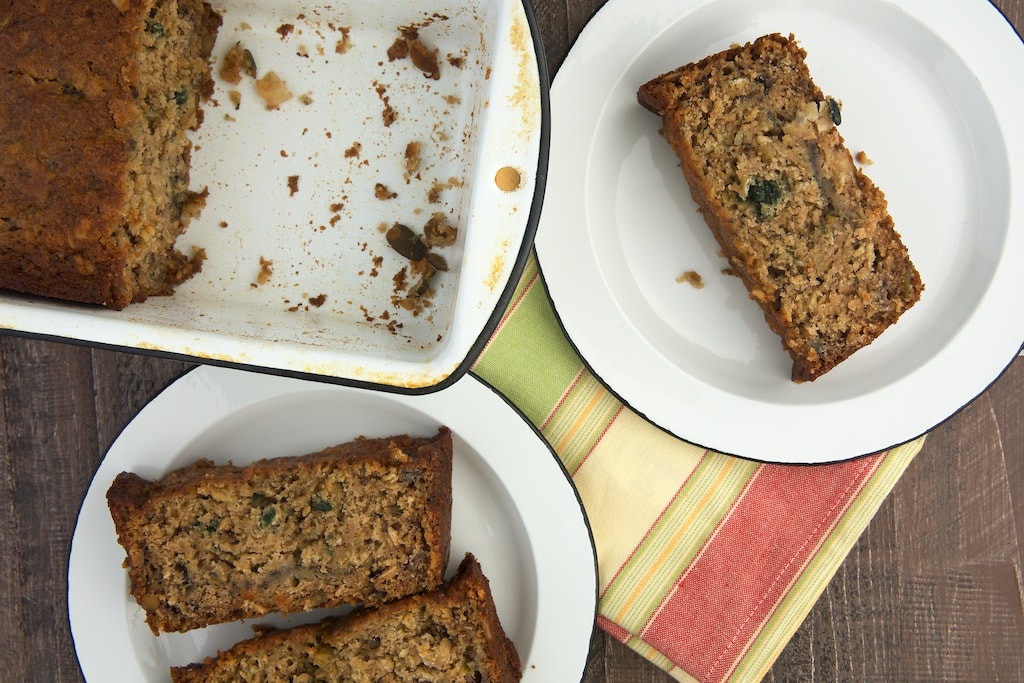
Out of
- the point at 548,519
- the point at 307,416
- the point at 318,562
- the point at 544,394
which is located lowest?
the point at 318,562

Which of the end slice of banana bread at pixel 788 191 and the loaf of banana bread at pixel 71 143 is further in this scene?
the end slice of banana bread at pixel 788 191

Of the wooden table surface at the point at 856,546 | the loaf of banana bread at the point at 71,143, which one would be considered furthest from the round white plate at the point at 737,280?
the loaf of banana bread at the point at 71,143

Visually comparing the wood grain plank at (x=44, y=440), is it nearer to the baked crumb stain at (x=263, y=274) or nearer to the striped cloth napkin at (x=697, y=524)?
the baked crumb stain at (x=263, y=274)

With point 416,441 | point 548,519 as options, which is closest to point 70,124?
point 416,441

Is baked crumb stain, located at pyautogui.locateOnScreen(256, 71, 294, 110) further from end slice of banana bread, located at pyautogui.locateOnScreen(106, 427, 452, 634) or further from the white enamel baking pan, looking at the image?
end slice of banana bread, located at pyautogui.locateOnScreen(106, 427, 452, 634)

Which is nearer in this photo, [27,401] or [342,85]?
[342,85]

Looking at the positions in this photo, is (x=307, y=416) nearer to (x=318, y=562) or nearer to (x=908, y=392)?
(x=318, y=562)
